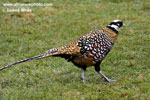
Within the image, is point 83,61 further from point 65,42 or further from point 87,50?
point 65,42

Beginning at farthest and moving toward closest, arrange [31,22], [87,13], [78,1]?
1. [78,1]
2. [87,13]
3. [31,22]

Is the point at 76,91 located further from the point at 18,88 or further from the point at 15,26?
the point at 15,26

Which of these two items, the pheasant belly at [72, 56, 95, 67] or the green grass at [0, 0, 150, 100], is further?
the pheasant belly at [72, 56, 95, 67]

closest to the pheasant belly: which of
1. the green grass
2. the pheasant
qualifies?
the pheasant

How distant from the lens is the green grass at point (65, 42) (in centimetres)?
694

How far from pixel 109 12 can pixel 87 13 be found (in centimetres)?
92

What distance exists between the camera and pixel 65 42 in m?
11.0

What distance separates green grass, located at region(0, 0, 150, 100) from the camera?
22.8ft

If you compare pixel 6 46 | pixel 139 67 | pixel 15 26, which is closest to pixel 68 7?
pixel 15 26

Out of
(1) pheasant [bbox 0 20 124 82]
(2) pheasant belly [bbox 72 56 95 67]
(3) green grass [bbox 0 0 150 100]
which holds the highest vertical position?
(1) pheasant [bbox 0 20 124 82]

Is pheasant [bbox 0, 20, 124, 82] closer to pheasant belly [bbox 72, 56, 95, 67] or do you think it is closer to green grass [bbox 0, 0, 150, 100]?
pheasant belly [bbox 72, 56, 95, 67]

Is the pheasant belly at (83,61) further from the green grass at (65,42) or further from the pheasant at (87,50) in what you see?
the green grass at (65,42)

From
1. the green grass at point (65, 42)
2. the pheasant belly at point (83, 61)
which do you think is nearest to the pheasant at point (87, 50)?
the pheasant belly at point (83, 61)

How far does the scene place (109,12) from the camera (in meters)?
14.1
